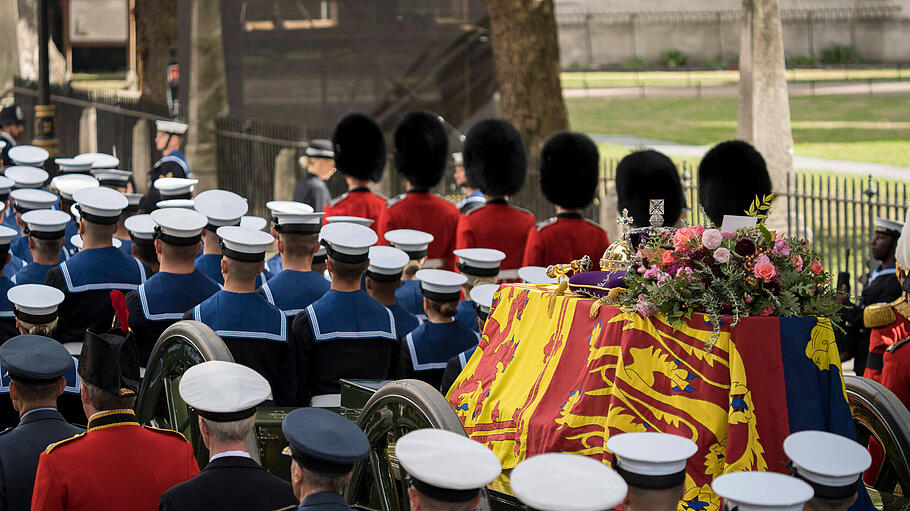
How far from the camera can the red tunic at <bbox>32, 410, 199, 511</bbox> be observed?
4059mm

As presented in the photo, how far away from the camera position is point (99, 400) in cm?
427

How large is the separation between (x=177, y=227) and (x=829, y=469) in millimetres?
3968

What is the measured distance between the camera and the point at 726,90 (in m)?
32.9

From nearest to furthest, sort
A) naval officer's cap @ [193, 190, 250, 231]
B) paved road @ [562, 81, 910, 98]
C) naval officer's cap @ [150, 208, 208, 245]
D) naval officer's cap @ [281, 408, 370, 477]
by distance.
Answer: naval officer's cap @ [281, 408, 370, 477]
naval officer's cap @ [150, 208, 208, 245]
naval officer's cap @ [193, 190, 250, 231]
paved road @ [562, 81, 910, 98]

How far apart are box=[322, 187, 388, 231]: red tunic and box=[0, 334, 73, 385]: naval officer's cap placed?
5191mm

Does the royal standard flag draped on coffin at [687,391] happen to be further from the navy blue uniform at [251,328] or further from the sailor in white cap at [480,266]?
the sailor in white cap at [480,266]

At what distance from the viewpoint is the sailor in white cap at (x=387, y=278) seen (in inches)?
269

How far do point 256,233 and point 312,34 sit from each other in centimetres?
1380

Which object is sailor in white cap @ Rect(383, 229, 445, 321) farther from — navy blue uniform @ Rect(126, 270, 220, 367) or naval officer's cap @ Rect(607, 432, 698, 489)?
naval officer's cap @ Rect(607, 432, 698, 489)

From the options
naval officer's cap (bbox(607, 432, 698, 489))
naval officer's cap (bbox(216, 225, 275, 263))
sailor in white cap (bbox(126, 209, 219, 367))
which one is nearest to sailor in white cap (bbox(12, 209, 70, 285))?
sailor in white cap (bbox(126, 209, 219, 367))

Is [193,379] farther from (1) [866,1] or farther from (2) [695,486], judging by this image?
(1) [866,1]

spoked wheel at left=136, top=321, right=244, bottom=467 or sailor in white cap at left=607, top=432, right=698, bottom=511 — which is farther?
spoked wheel at left=136, top=321, right=244, bottom=467

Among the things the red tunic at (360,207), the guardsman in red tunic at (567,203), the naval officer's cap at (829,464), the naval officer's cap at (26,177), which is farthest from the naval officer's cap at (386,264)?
the naval officer's cap at (26,177)

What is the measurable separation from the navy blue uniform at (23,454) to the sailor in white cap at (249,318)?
137cm
